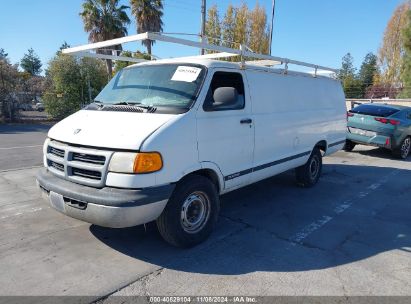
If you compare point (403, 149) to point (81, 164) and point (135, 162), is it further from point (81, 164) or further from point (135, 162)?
point (81, 164)

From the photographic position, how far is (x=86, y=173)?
3.55 metres

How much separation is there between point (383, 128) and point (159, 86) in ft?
26.4

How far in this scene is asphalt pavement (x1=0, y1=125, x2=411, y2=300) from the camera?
321cm

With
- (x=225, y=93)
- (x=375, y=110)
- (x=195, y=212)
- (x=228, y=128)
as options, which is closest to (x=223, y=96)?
(x=225, y=93)

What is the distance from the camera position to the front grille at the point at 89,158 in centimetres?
341

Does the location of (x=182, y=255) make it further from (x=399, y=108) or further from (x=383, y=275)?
(x=399, y=108)

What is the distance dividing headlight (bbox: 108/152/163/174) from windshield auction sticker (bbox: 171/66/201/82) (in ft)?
3.99

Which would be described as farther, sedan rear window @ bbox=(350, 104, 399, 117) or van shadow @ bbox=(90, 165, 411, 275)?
sedan rear window @ bbox=(350, 104, 399, 117)

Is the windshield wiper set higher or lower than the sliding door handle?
higher

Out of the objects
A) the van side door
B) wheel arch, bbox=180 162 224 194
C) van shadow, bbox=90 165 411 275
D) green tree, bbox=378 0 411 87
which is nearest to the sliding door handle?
the van side door

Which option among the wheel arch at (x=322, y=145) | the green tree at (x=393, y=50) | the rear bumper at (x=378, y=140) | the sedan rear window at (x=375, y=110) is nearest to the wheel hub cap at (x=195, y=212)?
the wheel arch at (x=322, y=145)

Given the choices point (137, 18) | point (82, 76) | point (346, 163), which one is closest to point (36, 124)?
point (82, 76)

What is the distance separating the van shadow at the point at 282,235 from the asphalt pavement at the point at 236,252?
0.01m

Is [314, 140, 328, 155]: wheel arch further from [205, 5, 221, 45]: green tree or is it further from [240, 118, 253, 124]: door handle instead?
[205, 5, 221, 45]: green tree
